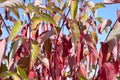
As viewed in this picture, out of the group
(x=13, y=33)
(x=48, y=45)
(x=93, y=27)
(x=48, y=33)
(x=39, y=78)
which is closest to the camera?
(x=13, y=33)

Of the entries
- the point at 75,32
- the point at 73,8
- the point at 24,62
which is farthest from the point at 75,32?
the point at 24,62

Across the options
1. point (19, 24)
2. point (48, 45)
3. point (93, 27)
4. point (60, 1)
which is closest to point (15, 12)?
point (19, 24)

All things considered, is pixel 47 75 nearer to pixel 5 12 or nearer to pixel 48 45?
pixel 48 45

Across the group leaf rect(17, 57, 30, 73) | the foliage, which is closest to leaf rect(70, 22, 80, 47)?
the foliage

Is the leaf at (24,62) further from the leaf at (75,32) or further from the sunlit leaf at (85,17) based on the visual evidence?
the sunlit leaf at (85,17)

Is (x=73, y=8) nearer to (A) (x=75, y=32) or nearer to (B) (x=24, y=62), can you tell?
(A) (x=75, y=32)

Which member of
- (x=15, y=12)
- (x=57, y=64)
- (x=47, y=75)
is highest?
(x=15, y=12)

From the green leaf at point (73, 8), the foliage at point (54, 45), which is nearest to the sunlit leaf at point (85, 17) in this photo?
the foliage at point (54, 45)

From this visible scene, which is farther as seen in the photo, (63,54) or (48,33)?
(63,54)

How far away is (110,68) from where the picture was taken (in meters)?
0.99

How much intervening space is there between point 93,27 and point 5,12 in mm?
447

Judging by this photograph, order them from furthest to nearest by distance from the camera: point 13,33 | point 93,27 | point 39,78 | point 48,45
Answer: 1. point 93,27
2. point 39,78
3. point 48,45
4. point 13,33

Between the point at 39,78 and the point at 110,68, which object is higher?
the point at 110,68

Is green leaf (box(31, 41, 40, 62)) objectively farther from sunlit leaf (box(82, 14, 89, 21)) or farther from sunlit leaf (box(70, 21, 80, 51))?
sunlit leaf (box(82, 14, 89, 21))
